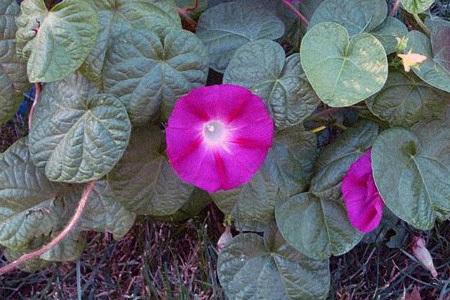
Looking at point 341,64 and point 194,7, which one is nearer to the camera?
point 341,64

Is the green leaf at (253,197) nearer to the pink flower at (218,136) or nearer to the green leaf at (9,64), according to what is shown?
the pink flower at (218,136)

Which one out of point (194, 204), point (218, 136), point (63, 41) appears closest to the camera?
point (63, 41)

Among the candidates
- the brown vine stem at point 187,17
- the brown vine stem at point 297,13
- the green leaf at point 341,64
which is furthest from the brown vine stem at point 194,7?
the green leaf at point 341,64

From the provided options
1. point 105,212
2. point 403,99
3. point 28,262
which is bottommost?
point 28,262

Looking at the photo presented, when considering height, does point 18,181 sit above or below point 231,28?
below

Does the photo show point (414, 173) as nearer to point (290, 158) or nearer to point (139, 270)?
point (290, 158)

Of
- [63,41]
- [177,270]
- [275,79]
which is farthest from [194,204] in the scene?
[63,41]

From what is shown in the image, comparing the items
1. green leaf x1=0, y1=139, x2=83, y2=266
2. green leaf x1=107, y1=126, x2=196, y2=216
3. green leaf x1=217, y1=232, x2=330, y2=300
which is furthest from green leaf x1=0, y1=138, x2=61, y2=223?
green leaf x1=217, y1=232, x2=330, y2=300

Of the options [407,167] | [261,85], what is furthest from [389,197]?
[261,85]
